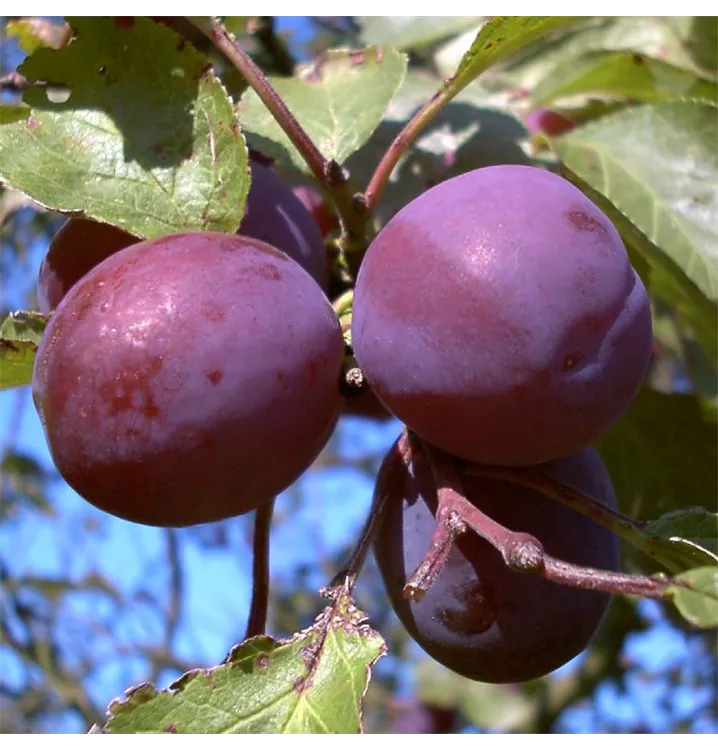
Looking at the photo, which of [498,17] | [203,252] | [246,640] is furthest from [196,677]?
[498,17]

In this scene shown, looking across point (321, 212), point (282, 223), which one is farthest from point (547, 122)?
point (282, 223)

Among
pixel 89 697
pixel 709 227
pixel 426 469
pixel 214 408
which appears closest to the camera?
pixel 214 408

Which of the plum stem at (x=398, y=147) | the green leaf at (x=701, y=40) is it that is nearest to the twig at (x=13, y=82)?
the plum stem at (x=398, y=147)

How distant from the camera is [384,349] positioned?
0.68m

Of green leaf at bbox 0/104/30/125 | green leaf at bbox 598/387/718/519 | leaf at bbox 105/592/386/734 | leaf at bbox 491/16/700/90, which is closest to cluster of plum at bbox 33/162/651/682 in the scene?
leaf at bbox 105/592/386/734

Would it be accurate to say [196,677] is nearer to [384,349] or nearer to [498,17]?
[384,349]

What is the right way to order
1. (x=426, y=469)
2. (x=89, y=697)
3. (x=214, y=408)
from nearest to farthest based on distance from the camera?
(x=214, y=408) → (x=426, y=469) → (x=89, y=697)

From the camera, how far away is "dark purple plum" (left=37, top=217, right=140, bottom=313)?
0.84m

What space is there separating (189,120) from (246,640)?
429 mm

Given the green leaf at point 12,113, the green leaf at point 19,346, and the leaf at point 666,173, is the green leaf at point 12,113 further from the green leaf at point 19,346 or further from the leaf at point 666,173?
the leaf at point 666,173

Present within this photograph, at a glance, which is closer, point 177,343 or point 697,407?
point 177,343

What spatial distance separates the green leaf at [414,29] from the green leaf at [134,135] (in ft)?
2.21

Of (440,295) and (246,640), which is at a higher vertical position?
(440,295)

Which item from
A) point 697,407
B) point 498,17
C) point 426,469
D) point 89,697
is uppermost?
point 498,17
